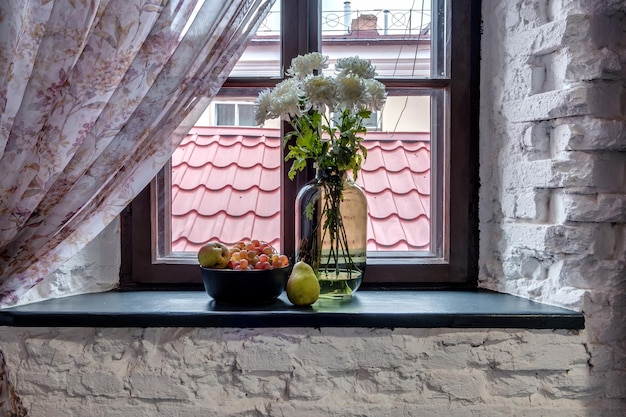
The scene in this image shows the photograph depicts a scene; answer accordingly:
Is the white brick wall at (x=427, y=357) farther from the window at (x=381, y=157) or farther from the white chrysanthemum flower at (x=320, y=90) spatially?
the white chrysanthemum flower at (x=320, y=90)

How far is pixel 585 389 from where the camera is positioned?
1321mm

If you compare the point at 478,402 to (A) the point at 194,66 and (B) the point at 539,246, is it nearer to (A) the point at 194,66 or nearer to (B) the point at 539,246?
(B) the point at 539,246

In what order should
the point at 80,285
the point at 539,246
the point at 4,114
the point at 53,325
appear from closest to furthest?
Answer: 1. the point at 4,114
2. the point at 53,325
3. the point at 539,246
4. the point at 80,285

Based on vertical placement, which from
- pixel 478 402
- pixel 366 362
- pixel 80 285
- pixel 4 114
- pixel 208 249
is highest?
pixel 4 114

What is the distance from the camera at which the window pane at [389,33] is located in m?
1.66

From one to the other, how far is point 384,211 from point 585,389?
715 mm

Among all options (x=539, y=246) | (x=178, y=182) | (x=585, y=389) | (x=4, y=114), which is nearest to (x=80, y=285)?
(x=178, y=182)

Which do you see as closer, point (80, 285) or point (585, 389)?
point (585, 389)

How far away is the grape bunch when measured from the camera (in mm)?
1366

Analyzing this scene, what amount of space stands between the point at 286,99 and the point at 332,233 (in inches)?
14.5

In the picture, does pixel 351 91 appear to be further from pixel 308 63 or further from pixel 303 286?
pixel 303 286

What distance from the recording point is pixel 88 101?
123 centimetres

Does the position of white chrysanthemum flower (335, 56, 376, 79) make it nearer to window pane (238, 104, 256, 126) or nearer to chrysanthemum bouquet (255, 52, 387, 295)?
chrysanthemum bouquet (255, 52, 387, 295)

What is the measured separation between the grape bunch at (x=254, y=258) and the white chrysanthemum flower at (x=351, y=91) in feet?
1.41
